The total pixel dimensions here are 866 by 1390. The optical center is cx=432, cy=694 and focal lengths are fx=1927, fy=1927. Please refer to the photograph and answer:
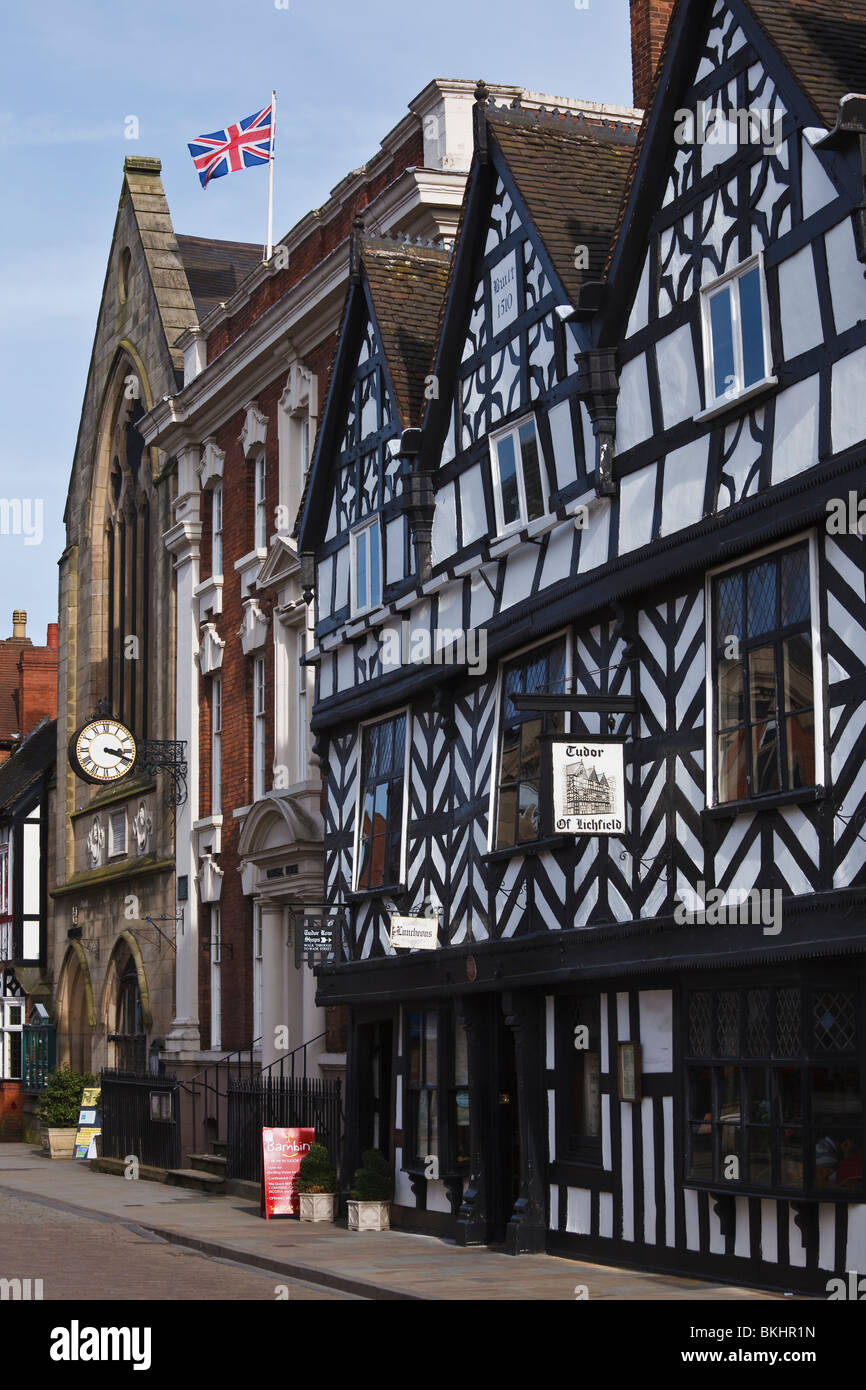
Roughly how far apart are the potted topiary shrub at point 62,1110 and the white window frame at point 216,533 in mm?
10463

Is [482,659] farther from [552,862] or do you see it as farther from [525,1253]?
[525,1253]

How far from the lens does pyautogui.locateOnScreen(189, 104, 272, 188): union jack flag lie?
32.2m

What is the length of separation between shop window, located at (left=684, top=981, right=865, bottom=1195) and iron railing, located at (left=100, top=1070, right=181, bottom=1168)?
15.5 metres

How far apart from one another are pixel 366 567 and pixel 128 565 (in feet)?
56.5

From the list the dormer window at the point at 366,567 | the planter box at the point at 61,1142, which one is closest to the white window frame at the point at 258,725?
the dormer window at the point at 366,567

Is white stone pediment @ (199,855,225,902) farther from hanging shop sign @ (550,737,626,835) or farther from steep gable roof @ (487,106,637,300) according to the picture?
hanging shop sign @ (550,737,626,835)

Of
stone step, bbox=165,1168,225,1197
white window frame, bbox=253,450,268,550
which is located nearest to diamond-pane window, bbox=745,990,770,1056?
stone step, bbox=165,1168,225,1197

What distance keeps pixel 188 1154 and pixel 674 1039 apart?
16278 millimetres

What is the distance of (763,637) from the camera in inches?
583

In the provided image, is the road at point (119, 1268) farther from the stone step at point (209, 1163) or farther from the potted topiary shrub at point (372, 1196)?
the stone step at point (209, 1163)

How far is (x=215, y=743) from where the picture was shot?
33125 millimetres

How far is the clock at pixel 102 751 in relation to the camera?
3519cm
